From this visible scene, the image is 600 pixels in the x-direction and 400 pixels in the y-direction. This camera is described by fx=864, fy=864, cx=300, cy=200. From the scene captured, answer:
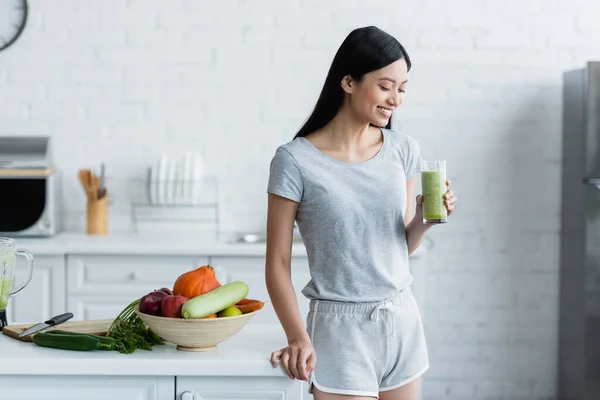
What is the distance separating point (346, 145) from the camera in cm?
190

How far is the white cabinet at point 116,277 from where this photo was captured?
3.49m

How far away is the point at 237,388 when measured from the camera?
1.79 m

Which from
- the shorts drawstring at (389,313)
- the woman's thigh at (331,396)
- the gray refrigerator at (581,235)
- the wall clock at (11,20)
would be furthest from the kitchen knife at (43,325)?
the gray refrigerator at (581,235)

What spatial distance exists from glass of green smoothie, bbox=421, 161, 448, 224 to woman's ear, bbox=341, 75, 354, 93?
235 mm

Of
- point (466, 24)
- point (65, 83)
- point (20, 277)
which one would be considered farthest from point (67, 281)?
point (466, 24)

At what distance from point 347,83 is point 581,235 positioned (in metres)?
2.18

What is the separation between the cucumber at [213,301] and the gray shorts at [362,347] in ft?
0.58

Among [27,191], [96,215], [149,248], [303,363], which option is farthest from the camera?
[96,215]

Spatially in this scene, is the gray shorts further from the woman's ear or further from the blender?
the blender

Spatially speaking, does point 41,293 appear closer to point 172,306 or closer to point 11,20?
point 11,20

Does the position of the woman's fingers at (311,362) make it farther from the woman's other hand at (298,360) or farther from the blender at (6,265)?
the blender at (6,265)

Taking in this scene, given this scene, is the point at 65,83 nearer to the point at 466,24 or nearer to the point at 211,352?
the point at 466,24

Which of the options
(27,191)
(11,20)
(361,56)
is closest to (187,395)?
(361,56)

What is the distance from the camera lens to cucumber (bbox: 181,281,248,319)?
1.73 meters
